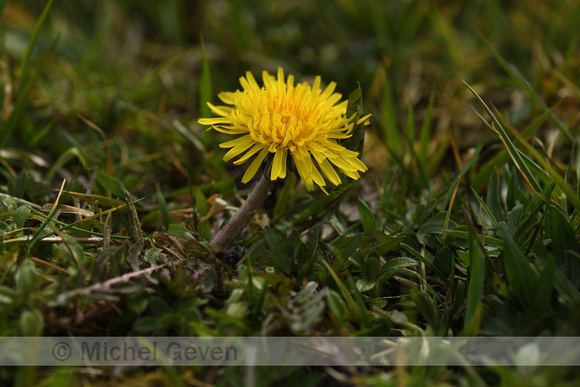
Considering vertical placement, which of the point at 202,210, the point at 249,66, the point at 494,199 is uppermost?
the point at 249,66

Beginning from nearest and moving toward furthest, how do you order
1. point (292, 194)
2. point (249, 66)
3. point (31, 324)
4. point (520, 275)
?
1. point (31, 324)
2. point (520, 275)
3. point (292, 194)
4. point (249, 66)

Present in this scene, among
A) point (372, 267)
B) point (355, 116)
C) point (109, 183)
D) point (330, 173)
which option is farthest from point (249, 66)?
point (372, 267)

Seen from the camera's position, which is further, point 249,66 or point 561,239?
point 249,66

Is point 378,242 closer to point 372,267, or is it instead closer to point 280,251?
point 372,267

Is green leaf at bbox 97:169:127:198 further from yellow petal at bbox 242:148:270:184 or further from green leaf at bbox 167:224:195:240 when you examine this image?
yellow petal at bbox 242:148:270:184

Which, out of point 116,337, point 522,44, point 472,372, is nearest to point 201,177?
point 116,337

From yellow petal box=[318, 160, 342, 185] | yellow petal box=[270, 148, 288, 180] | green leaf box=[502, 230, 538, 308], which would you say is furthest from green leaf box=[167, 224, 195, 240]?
green leaf box=[502, 230, 538, 308]

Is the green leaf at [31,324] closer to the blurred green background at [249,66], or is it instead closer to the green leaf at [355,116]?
the blurred green background at [249,66]
